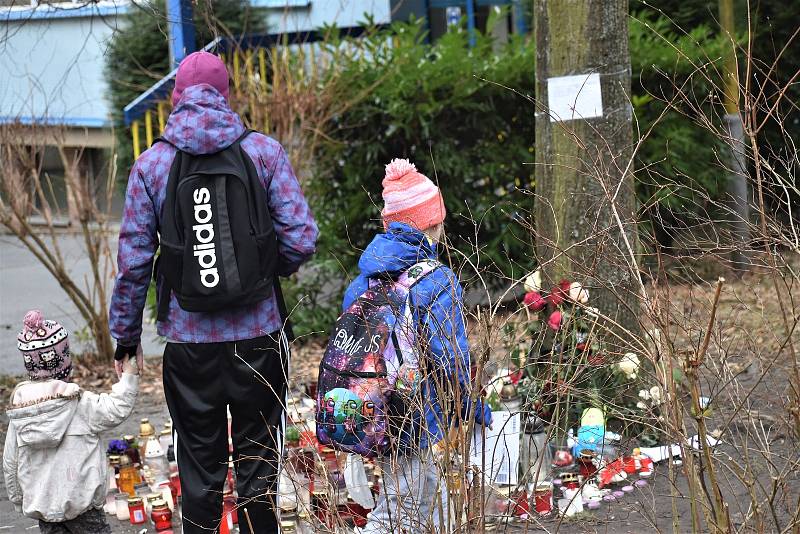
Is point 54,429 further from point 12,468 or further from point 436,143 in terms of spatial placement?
point 436,143

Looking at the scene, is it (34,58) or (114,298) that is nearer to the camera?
(114,298)

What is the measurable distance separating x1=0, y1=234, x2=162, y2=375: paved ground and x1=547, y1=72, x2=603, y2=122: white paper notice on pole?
3.81 meters

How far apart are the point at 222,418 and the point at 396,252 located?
845 millimetres

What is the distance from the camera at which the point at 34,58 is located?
17.0m

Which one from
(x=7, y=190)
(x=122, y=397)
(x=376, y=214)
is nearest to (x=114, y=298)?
(x=122, y=397)

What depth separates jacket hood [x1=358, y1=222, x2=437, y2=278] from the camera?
11.6 ft

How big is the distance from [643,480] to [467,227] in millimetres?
3750

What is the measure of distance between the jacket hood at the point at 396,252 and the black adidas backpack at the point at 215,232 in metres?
0.34

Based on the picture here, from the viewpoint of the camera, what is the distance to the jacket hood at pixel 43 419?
376 centimetres

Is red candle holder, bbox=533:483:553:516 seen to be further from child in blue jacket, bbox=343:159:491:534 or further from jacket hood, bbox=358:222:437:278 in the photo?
jacket hood, bbox=358:222:437:278

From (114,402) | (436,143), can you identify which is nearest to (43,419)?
(114,402)

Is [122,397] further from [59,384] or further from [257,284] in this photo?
[257,284]

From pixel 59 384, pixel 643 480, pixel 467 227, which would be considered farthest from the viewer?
pixel 467 227

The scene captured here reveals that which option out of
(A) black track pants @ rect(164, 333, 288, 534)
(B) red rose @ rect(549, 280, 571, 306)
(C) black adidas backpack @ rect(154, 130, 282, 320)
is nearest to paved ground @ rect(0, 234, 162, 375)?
(A) black track pants @ rect(164, 333, 288, 534)
